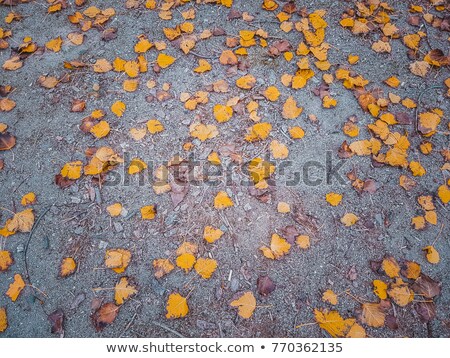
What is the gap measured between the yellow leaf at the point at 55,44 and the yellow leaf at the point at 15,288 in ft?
6.18

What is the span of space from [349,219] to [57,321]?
188 centimetres

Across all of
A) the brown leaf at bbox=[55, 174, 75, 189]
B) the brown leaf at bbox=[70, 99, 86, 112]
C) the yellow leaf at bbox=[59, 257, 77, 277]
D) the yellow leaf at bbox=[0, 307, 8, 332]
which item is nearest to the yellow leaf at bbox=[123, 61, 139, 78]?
the brown leaf at bbox=[70, 99, 86, 112]

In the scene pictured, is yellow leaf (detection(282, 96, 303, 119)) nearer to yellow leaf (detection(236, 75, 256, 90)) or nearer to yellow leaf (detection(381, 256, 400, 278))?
yellow leaf (detection(236, 75, 256, 90))

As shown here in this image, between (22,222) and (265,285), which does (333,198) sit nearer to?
(265,285)

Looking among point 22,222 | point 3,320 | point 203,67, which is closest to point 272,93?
point 203,67

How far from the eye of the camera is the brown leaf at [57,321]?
180 centimetres

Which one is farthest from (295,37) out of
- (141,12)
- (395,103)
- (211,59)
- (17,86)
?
(17,86)

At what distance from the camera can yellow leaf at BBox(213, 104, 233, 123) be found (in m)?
2.31

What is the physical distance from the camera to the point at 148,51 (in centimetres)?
263

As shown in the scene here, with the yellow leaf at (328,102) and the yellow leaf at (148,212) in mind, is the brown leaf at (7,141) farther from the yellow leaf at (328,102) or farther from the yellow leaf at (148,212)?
the yellow leaf at (328,102)

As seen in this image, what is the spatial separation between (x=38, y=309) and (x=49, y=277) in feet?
0.60

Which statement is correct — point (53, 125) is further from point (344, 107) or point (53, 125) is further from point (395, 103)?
point (395, 103)

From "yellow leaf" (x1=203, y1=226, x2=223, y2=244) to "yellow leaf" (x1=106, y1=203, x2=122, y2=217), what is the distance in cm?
59

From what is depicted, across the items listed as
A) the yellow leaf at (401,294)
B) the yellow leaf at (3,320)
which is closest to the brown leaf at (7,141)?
the yellow leaf at (3,320)
